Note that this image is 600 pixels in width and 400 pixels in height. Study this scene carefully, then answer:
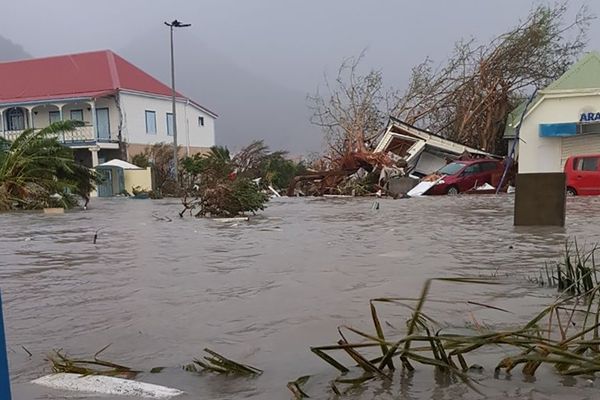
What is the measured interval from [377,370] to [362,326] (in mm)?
1044

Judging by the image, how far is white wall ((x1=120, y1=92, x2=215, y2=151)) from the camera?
38875 millimetres

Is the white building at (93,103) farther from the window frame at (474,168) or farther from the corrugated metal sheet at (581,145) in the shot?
the corrugated metal sheet at (581,145)

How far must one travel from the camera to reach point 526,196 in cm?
1025

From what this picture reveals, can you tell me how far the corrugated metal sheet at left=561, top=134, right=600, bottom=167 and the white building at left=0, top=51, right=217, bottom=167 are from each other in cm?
2760

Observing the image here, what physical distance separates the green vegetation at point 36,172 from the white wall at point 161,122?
64.4ft

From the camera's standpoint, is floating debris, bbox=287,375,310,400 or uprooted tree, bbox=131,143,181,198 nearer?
floating debris, bbox=287,375,310,400

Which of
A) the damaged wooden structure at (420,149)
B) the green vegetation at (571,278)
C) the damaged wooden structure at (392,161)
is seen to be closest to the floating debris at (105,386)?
the green vegetation at (571,278)

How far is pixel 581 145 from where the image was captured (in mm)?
25953

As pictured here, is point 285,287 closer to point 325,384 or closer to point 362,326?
point 362,326

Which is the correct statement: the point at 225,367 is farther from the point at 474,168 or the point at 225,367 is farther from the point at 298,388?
the point at 474,168

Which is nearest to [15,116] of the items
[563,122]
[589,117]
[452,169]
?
[452,169]

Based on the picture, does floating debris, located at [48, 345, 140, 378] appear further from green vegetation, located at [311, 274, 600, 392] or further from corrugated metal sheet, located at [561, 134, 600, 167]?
corrugated metal sheet, located at [561, 134, 600, 167]

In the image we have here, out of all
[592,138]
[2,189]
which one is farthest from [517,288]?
[592,138]

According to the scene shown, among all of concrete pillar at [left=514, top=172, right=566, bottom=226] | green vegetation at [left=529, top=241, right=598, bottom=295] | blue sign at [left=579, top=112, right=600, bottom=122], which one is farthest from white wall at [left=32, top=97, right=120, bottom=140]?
green vegetation at [left=529, top=241, right=598, bottom=295]
